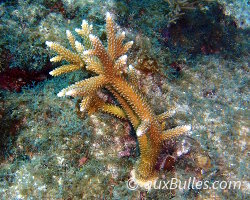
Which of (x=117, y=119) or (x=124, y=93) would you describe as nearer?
(x=124, y=93)

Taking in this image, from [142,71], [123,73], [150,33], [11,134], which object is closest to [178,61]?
[150,33]

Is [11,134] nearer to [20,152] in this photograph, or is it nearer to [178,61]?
[20,152]

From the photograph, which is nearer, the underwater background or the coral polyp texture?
the coral polyp texture

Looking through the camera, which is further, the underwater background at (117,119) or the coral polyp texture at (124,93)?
the underwater background at (117,119)

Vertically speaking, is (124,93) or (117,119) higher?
(124,93)

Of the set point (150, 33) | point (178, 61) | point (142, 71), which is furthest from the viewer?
point (178, 61)

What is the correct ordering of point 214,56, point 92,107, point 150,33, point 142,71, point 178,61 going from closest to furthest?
1. point 92,107
2. point 142,71
3. point 150,33
4. point 178,61
5. point 214,56

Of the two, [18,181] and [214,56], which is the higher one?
[214,56]

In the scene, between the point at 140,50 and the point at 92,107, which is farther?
the point at 140,50
